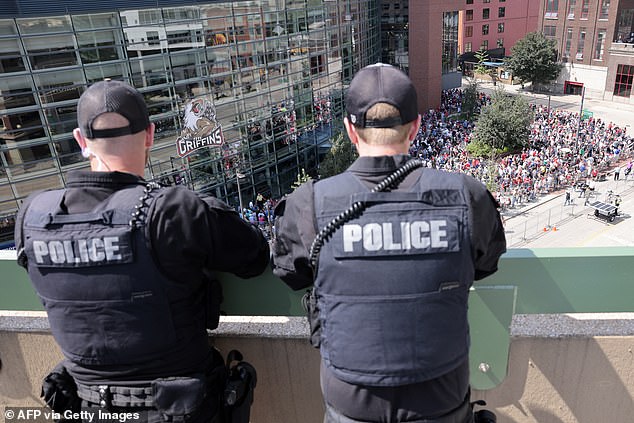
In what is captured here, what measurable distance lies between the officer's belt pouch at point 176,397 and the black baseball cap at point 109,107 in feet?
2.97

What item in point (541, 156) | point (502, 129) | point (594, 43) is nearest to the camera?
point (541, 156)

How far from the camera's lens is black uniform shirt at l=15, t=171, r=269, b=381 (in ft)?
5.27

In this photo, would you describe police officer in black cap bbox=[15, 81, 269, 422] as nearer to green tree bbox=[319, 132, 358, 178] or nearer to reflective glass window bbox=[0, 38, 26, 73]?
reflective glass window bbox=[0, 38, 26, 73]

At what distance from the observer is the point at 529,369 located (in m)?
2.05

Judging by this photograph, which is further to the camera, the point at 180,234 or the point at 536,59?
the point at 536,59

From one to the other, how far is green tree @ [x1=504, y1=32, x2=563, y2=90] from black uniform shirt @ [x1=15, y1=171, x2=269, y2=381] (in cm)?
4156

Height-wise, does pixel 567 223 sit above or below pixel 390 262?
below

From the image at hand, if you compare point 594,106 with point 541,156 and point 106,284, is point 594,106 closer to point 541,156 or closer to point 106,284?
point 541,156

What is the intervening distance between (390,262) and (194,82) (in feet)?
56.9

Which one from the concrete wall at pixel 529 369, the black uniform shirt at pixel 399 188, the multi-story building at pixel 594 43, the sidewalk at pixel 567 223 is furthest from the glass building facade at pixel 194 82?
the multi-story building at pixel 594 43

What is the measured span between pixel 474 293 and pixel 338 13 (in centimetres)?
2388

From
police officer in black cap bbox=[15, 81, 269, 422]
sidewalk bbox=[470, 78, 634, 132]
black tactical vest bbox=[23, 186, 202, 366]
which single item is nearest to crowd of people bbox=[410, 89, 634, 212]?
sidewalk bbox=[470, 78, 634, 132]

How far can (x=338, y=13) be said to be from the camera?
23516 millimetres

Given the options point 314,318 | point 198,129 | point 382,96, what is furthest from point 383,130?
point 198,129
